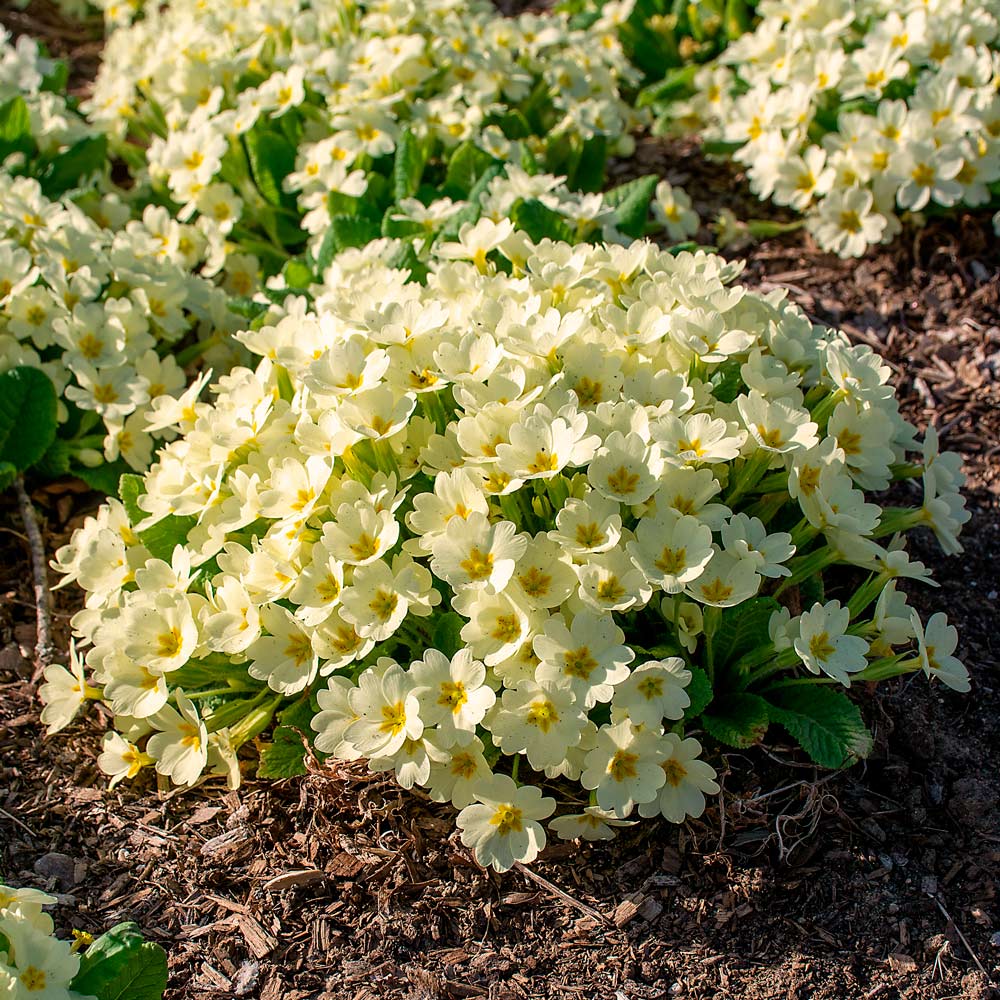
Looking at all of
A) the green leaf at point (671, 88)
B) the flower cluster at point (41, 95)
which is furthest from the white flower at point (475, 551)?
the green leaf at point (671, 88)

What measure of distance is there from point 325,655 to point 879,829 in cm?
129

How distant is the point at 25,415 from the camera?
127 inches

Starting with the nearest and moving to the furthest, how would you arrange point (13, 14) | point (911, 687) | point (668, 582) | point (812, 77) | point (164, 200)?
point (668, 582)
point (911, 687)
point (812, 77)
point (164, 200)
point (13, 14)

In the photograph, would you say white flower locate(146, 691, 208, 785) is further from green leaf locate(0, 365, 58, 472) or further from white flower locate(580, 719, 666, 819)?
green leaf locate(0, 365, 58, 472)

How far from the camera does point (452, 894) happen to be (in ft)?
7.96

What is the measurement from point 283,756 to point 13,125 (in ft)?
9.88

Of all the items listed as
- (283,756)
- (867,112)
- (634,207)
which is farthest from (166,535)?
(867,112)

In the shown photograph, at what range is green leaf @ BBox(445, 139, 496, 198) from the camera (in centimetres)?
395

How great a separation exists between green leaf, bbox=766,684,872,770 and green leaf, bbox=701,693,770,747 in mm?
43

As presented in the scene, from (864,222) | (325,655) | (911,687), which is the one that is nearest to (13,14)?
(864,222)

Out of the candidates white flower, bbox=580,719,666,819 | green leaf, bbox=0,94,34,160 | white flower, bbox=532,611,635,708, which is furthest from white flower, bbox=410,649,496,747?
green leaf, bbox=0,94,34,160

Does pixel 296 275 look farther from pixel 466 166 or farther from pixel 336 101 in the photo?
pixel 336 101

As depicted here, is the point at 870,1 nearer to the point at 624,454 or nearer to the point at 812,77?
the point at 812,77

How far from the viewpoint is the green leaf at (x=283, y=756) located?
2531 mm
